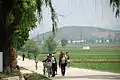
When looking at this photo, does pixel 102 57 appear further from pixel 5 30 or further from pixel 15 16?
pixel 5 30

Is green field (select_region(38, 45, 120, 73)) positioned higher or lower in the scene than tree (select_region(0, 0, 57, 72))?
lower

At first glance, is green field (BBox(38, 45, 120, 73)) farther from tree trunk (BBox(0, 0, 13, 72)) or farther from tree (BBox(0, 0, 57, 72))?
tree trunk (BBox(0, 0, 13, 72))

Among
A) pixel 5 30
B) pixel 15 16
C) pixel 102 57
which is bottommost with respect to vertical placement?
pixel 102 57

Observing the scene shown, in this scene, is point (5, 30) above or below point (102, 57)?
above

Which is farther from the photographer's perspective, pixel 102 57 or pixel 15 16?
pixel 102 57

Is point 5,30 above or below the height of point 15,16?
below

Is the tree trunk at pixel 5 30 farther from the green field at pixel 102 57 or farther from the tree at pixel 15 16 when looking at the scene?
the green field at pixel 102 57

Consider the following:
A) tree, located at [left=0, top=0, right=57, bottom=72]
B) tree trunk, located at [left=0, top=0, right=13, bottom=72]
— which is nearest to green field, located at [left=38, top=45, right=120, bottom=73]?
tree, located at [left=0, top=0, right=57, bottom=72]

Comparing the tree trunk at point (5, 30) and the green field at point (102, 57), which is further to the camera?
the green field at point (102, 57)

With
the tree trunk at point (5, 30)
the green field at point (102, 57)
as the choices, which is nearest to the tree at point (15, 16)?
the tree trunk at point (5, 30)

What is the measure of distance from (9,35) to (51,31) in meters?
1.57

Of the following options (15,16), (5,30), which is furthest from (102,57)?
(5,30)

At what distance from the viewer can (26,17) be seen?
11.2 metres

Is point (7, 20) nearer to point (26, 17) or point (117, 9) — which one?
point (26, 17)
